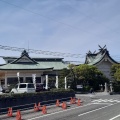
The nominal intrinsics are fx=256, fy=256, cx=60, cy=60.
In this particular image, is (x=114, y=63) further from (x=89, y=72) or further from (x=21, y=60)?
(x=21, y=60)

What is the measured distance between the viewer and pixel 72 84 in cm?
5412

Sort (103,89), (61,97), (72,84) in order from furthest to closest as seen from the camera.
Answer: (103,89) → (72,84) → (61,97)

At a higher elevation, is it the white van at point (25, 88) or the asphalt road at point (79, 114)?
the white van at point (25, 88)

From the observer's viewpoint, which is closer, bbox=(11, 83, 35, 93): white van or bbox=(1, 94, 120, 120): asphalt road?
bbox=(1, 94, 120, 120): asphalt road

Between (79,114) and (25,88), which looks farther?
(25,88)

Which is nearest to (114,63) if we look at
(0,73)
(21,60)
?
(21,60)

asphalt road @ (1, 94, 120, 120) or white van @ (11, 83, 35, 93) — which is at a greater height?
white van @ (11, 83, 35, 93)

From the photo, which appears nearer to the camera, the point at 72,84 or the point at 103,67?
the point at 72,84

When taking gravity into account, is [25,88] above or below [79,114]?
above

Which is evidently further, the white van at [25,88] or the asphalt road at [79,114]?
the white van at [25,88]

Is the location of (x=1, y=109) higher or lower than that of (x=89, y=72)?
lower

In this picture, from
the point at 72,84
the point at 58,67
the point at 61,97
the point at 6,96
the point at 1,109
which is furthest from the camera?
the point at 58,67

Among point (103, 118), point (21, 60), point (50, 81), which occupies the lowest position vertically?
point (103, 118)

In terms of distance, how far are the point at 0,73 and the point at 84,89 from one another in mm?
18183
